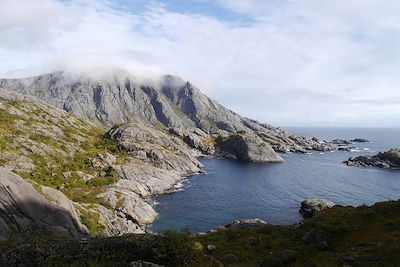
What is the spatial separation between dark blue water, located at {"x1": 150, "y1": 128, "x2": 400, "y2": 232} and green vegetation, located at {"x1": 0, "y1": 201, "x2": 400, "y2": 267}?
45768mm

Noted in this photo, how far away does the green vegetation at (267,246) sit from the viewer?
69.7 ft

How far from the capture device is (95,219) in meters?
70.6

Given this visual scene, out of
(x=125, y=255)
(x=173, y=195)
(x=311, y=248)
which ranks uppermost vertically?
(x=125, y=255)

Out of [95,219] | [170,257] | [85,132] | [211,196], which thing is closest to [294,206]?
[211,196]

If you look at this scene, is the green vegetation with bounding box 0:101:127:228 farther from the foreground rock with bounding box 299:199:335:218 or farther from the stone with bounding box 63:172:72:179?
the foreground rock with bounding box 299:199:335:218

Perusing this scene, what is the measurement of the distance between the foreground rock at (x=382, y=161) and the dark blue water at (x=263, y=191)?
10.7 metres

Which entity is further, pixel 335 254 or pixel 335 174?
pixel 335 174

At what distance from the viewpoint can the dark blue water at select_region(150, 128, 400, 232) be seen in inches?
3629

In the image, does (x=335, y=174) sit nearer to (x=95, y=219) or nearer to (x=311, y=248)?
(x=95, y=219)

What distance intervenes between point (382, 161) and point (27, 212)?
176749 mm

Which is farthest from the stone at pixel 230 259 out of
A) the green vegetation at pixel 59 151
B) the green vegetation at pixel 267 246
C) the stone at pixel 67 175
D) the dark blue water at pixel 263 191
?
the stone at pixel 67 175

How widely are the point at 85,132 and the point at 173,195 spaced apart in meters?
69.3

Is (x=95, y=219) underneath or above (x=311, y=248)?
underneath

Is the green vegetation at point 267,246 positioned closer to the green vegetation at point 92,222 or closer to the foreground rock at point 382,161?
the green vegetation at point 92,222
